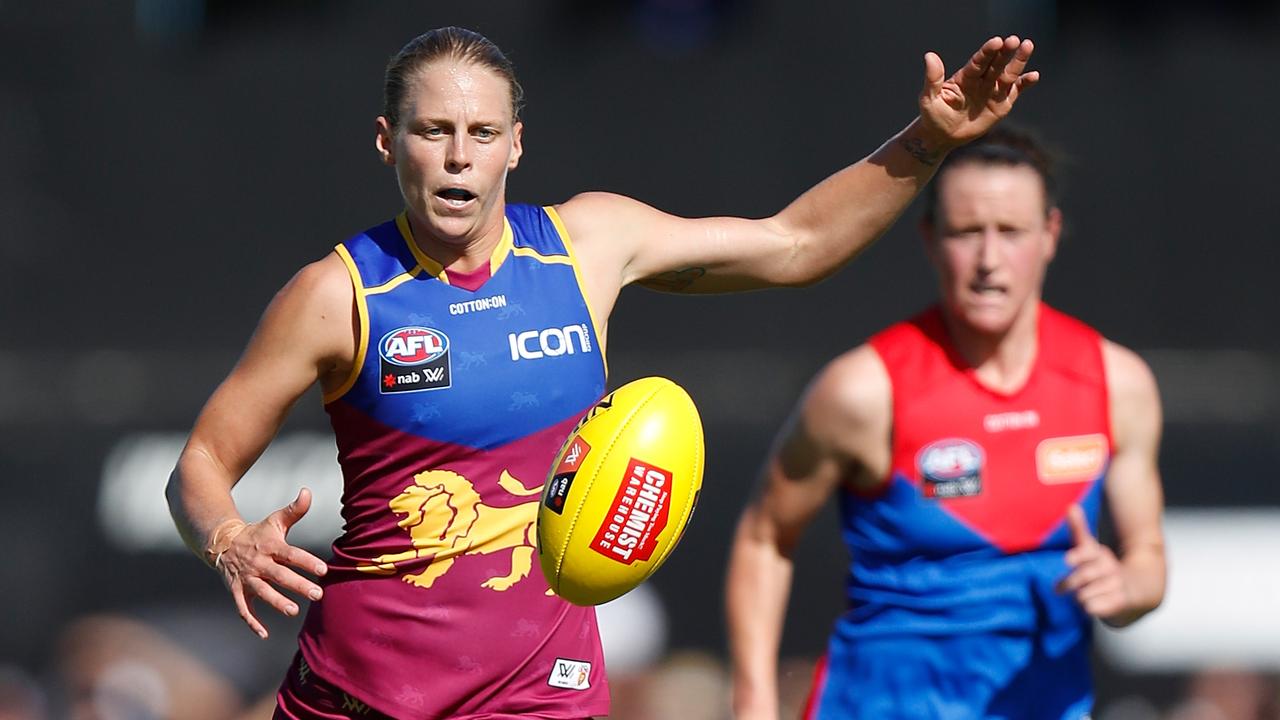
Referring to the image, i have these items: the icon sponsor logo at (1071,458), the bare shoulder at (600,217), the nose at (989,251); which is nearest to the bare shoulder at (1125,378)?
the icon sponsor logo at (1071,458)

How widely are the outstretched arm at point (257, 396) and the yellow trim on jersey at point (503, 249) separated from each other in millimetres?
321

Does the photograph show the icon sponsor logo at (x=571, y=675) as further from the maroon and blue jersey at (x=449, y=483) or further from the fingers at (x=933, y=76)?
the fingers at (x=933, y=76)

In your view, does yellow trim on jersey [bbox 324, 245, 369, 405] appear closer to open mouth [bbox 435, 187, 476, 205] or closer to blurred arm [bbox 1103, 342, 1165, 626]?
open mouth [bbox 435, 187, 476, 205]

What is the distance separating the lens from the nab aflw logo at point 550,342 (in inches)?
143

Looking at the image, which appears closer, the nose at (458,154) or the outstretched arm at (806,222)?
the nose at (458,154)

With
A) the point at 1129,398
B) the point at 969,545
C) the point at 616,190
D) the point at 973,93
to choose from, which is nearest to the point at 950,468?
the point at 969,545

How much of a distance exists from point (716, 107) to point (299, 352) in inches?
223

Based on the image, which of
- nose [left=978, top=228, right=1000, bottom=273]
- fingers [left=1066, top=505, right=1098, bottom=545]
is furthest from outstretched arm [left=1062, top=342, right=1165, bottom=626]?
nose [left=978, top=228, right=1000, bottom=273]

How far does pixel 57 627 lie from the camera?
28.0 feet

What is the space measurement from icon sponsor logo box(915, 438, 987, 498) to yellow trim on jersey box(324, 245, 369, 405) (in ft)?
5.52

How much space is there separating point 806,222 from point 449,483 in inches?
41.5

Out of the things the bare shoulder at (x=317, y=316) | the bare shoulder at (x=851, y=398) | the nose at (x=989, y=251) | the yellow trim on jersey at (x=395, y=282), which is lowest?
the bare shoulder at (x=851, y=398)

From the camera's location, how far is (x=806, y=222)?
3.99 metres

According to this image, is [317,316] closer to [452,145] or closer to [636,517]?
[452,145]
